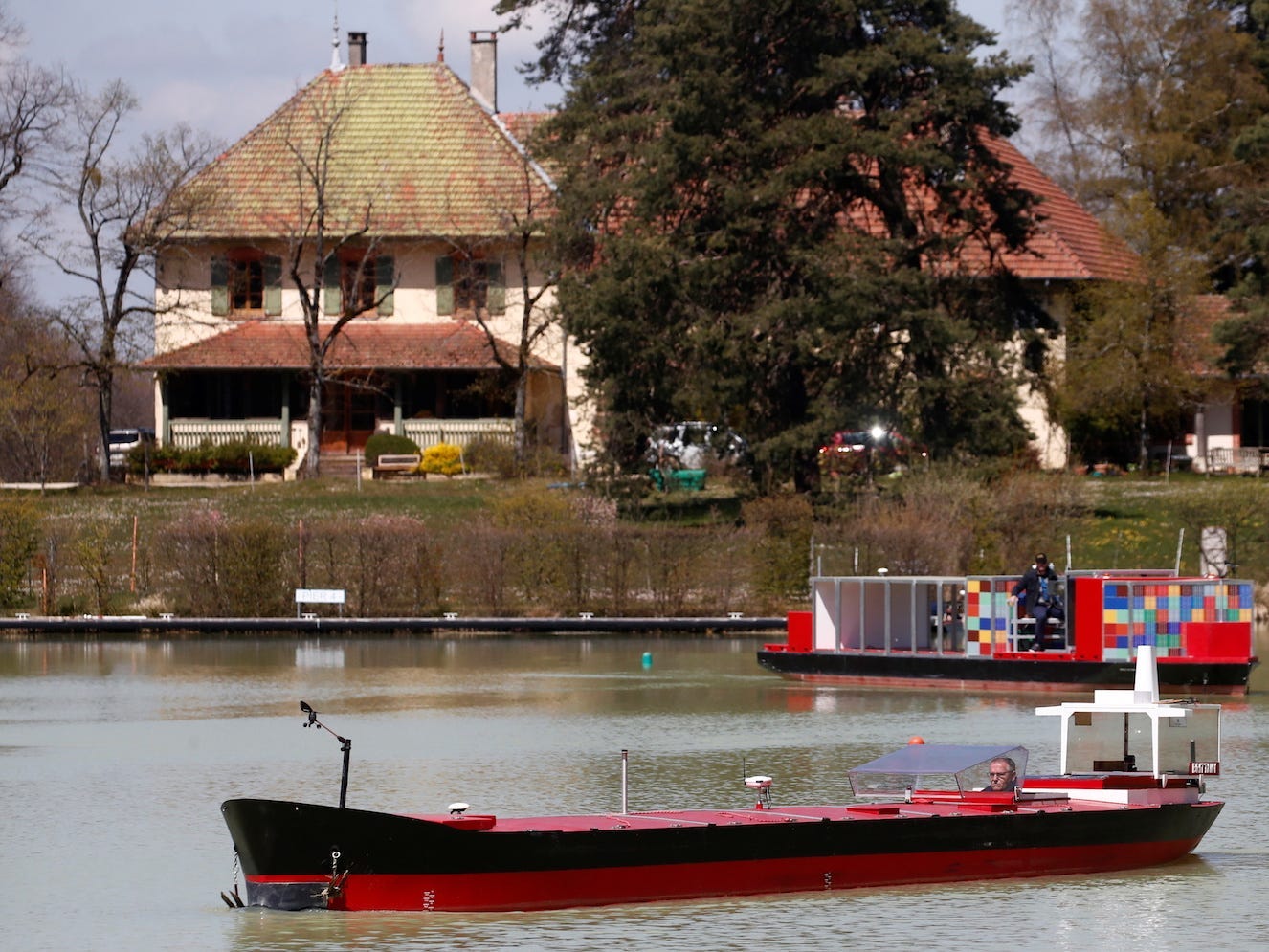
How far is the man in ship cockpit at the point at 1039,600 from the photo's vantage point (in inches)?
1428

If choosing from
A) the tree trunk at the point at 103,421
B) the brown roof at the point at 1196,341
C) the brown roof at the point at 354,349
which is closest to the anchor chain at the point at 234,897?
the brown roof at the point at 354,349

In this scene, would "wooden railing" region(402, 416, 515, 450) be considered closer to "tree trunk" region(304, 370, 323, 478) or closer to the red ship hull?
"tree trunk" region(304, 370, 323, 478)

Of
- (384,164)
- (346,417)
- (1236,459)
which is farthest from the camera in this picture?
(384,164)

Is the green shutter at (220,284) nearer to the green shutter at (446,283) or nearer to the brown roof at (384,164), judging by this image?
the brown roof at (384,164)

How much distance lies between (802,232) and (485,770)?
1152 inches

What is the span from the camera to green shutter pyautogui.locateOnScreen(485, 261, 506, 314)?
66.4 meters

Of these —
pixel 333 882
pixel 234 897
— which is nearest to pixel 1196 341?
pixel 234 897

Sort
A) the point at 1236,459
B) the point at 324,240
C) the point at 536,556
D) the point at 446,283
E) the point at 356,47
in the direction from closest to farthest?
the point at 536,556 < the point at 1236,459 < the point at 324,240 < the point at 446,283 < the point at 356,47

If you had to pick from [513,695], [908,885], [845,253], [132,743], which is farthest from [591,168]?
[908,885]

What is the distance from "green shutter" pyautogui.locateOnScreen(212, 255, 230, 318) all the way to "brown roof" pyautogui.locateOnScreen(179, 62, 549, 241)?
1.13 m

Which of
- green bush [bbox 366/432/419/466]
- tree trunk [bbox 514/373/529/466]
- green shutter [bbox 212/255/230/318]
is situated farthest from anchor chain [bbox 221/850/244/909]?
green shutter [bbox 212/255/230/318]

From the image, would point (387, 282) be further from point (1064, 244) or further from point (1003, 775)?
point (1003, 775)

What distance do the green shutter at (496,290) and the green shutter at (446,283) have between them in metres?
1.15

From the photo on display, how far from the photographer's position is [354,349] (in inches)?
2581
